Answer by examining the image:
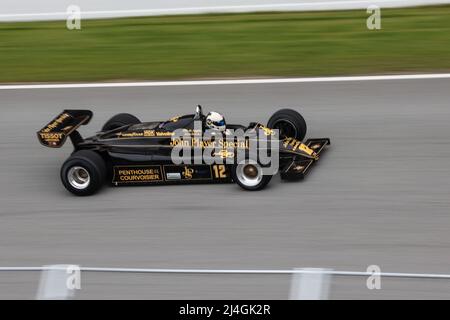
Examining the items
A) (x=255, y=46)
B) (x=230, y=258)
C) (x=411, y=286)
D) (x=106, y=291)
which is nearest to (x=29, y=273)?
(x=106, y=291)

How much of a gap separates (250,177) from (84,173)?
75.2 inches

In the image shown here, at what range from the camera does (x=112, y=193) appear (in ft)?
33.3

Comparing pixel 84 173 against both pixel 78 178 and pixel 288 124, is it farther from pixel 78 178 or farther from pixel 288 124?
pixel 288 124

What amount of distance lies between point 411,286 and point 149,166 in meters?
3.68

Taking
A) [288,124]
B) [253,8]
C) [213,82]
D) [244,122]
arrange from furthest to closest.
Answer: [253,8], [213,82], [244,122], [288,124]

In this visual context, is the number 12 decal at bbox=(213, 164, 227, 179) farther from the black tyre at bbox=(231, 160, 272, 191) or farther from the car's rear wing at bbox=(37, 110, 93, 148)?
the car's rear wing at bbox=(37, 110, 93, 148)

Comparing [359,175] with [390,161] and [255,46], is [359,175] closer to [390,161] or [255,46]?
[390,161]

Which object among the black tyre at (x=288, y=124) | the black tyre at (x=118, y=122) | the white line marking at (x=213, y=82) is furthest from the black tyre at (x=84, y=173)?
the white line marking at (x=213, y=82)

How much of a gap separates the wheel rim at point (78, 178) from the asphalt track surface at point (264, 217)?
8.0 inches

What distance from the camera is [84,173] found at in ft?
33.1

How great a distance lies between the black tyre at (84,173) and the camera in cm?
988

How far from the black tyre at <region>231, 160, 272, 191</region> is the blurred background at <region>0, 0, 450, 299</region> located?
127 mm

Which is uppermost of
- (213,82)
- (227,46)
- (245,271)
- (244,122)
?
(227,46)

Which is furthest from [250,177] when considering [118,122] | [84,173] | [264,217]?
[118,122]
